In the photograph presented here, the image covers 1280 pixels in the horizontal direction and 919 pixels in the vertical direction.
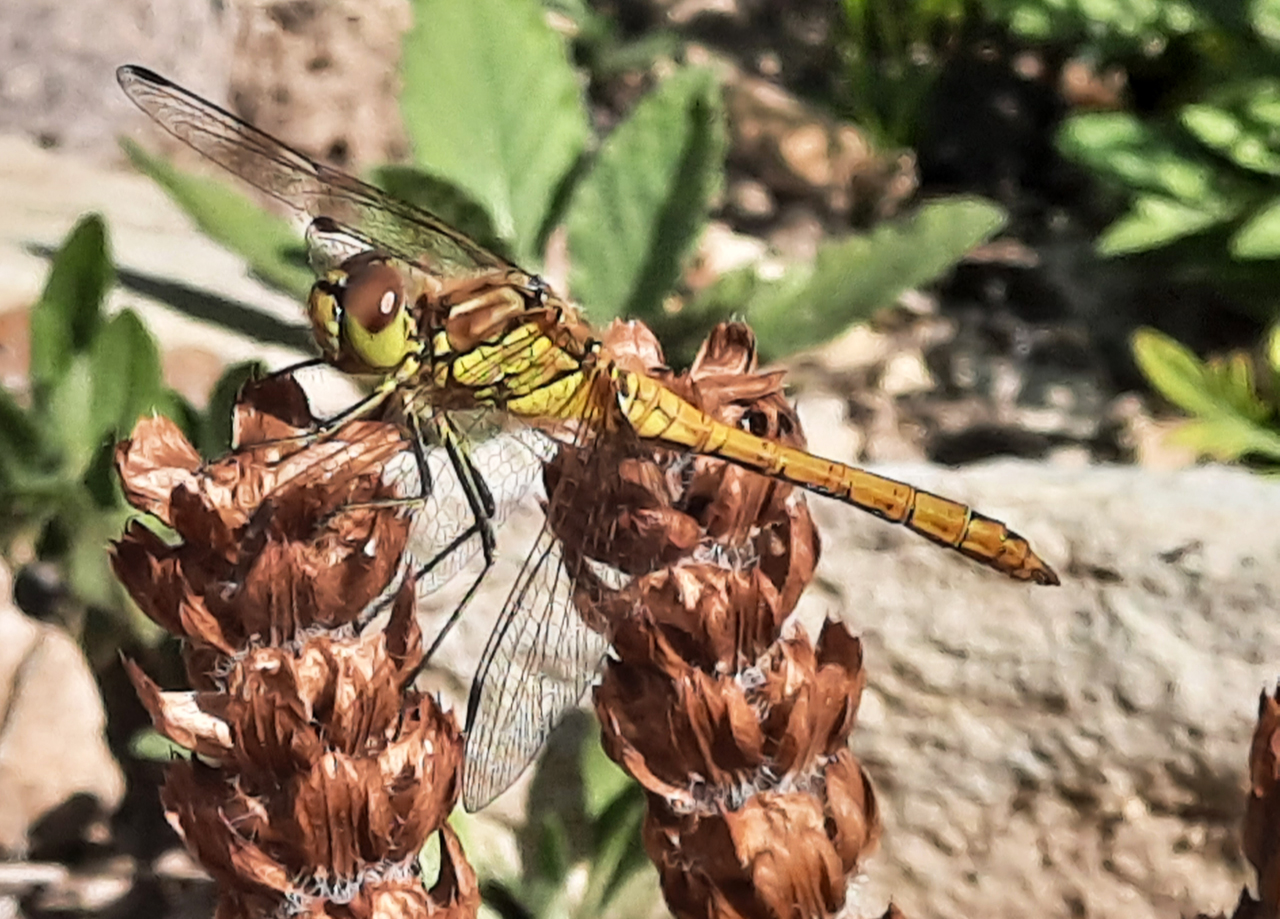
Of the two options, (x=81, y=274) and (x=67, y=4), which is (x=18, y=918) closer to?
(x=81, y=274)

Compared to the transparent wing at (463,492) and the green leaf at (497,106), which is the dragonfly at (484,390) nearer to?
the transparent wing at (463,492)

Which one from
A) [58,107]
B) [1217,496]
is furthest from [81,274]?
[58,107]

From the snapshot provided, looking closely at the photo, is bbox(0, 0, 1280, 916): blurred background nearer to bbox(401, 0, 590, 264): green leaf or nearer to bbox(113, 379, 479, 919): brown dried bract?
bbox(401, 0, 590, 264): green leaf

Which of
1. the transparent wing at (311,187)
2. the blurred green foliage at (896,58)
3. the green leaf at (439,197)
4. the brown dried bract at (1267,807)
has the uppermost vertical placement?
the blurred green foliage at (896,58)

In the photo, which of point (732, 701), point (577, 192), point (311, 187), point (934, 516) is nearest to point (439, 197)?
point (577, 192)

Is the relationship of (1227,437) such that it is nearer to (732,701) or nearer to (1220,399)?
(1220,399)

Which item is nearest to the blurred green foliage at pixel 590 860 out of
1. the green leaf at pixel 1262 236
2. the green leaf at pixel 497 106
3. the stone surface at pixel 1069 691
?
the stone surface at pixel 1069 691
